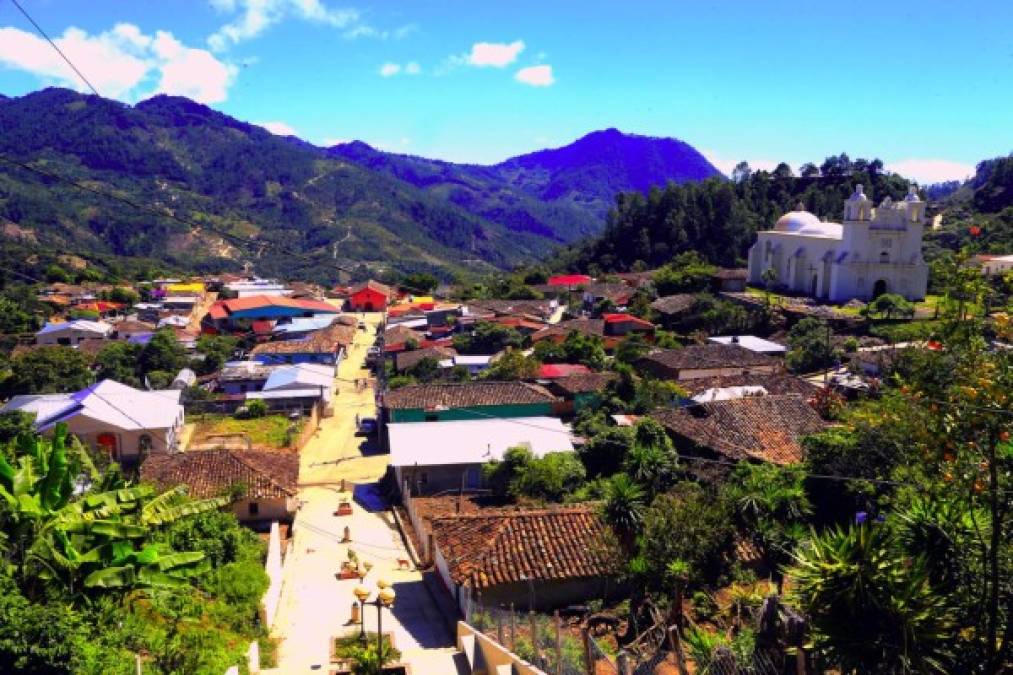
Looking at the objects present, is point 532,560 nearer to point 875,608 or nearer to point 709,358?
point 875,608

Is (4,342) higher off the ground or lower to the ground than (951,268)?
lower

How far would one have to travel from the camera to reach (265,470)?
21453 millimetres

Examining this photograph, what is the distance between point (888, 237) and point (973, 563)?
4796cm

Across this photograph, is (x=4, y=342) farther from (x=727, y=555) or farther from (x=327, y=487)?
(x=727, y=555)

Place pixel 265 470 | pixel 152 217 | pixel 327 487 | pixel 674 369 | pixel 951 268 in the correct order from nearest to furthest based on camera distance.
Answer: pixel 951 268 < pixel 265 470 < pixel 327 487 < pixel 674 369 < pixel 152 217

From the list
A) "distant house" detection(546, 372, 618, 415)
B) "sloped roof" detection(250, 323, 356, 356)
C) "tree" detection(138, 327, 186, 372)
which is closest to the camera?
"distant house" detection(546, 372, 618, 415)

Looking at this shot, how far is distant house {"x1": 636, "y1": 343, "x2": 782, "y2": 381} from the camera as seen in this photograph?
33.6m

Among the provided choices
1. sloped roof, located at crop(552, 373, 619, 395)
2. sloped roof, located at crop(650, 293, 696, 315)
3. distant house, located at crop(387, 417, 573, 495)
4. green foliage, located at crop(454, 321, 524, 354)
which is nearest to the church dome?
sloped roof, located at crop(650, 293, 696, 315)

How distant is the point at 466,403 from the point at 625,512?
15055 mm

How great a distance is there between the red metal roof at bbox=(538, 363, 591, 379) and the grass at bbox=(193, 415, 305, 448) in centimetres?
1030

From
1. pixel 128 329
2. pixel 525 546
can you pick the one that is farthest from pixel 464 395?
pixel 128 329

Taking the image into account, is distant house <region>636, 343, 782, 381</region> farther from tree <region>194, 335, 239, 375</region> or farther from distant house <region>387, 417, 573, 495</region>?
tree <region>194, 335, 239, 375</region>

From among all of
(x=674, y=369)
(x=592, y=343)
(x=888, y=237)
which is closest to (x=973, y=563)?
(x=674, y=369)

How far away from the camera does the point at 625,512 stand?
1409 cm
